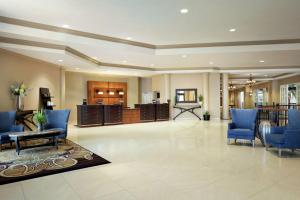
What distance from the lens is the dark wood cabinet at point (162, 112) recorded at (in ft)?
40.0

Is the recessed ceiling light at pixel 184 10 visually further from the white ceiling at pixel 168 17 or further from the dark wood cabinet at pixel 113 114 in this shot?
the dark wood cabinet at pixel 113 114

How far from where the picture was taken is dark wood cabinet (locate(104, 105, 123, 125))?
33.5ft

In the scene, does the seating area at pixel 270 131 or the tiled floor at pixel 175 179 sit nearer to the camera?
the tiled floor at pixel 175 179

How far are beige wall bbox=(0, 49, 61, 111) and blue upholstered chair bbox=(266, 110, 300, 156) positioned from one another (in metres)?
7.98

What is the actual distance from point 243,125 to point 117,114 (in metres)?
6.34

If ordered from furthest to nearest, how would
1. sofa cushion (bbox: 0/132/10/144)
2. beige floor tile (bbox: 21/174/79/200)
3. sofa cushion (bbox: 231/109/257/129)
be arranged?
sofa cushion (bbox: 231/109/257/129)
sofa cushion (bbox: 0/132/10/144)
beige floor tile (bbox: 21/174/79/200)

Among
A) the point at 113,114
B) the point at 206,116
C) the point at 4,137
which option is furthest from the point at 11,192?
the point at 206,116

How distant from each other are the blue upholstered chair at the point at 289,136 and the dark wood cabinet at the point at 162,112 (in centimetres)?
750

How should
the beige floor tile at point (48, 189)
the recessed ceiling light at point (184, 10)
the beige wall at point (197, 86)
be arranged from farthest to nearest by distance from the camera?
the beige wall at point (197, 86) < the recessed ceiling light at point (184, 10) < the beige floor tile at point (48, 189)

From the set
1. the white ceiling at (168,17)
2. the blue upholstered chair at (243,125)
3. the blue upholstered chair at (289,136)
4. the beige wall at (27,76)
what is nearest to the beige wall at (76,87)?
the beige wall at (27,76)

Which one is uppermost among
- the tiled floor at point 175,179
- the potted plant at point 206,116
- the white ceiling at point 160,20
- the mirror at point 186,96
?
the white ceiling at point 160,20

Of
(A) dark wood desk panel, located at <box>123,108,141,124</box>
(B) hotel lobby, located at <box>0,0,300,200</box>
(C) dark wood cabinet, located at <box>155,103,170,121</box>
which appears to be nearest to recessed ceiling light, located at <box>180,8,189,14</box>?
(B) hotel lobby, located at <box>0,0,300,200</box>

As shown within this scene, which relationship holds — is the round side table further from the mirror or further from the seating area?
the mirror

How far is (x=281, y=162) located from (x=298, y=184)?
3.65 ft
